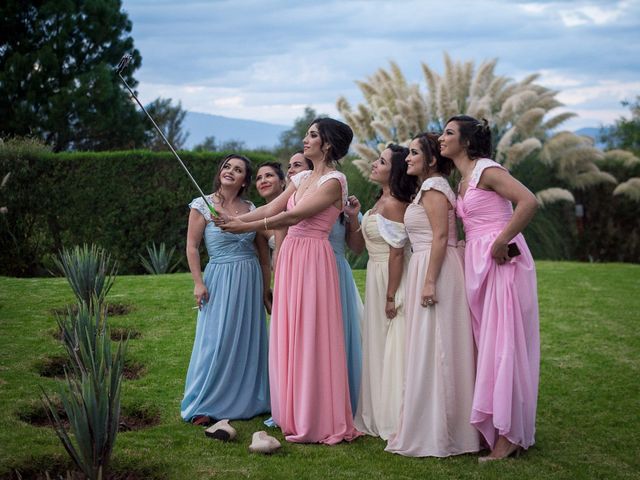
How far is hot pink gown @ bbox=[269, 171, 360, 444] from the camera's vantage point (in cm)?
521

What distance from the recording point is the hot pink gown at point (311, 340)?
17.1 ft

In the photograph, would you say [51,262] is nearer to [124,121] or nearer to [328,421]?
[328,421]

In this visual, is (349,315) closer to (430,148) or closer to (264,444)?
(264,444)

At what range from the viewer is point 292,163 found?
6.02m

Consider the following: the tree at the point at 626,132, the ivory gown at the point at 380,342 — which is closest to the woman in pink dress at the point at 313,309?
the ivory gown at the point at 380,342

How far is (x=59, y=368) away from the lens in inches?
276

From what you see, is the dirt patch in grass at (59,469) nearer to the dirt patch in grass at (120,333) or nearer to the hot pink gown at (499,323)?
the hot pink gown at (499,323)

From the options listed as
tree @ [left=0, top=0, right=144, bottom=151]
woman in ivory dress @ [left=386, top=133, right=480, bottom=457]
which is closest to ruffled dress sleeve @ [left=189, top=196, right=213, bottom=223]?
woman in ivory dress @ [left=386, top=133, right=480, bottom=457]

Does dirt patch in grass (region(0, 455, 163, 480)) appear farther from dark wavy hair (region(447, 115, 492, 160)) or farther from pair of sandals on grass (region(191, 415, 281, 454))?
dark wavy hair (region(447, 115, 492, 160))

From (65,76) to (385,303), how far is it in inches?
876

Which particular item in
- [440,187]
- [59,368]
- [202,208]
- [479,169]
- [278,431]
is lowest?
[278,431]

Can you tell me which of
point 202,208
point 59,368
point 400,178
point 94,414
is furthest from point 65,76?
point 94,414

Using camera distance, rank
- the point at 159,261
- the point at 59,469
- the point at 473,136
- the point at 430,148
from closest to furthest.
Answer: the point at 59,469
the point at 473,136
the point at 430,148
the point at 159,261

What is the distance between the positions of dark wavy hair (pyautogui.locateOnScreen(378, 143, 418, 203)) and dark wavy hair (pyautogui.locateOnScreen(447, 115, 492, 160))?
1.69ft
